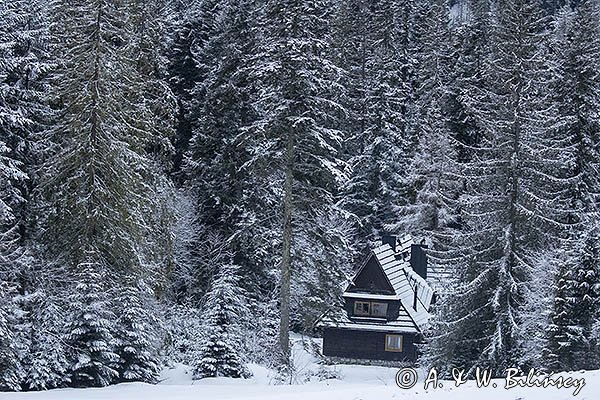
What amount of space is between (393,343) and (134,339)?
64.2ft

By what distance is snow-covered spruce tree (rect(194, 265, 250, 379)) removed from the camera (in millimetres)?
21391

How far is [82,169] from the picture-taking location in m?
21.0

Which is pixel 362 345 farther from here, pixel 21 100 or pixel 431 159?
pixel 21 100

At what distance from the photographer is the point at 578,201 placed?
3155 centimetres

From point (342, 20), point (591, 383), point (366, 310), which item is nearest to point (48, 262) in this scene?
point (591, 383)

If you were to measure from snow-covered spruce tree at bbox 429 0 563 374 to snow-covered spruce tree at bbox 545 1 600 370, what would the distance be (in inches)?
41.8

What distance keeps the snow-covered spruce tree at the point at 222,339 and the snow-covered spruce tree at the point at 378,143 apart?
22970 millimetres

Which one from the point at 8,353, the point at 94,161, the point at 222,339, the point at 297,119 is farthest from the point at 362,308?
the point at 8,353

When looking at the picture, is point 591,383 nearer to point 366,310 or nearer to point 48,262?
point 48,262

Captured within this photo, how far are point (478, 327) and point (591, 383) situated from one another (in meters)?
13.3

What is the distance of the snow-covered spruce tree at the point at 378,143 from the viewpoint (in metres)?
49.0

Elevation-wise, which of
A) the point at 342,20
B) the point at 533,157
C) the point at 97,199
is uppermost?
the point at 342,20

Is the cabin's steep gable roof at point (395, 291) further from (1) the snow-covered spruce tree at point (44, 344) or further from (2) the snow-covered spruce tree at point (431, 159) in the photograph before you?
(1) the snow-covered spruce tree at point (44, 344)

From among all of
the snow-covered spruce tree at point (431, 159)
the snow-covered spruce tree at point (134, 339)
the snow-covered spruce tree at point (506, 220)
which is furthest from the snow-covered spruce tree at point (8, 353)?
the snow-covered spruce tree at point (431, 159)
